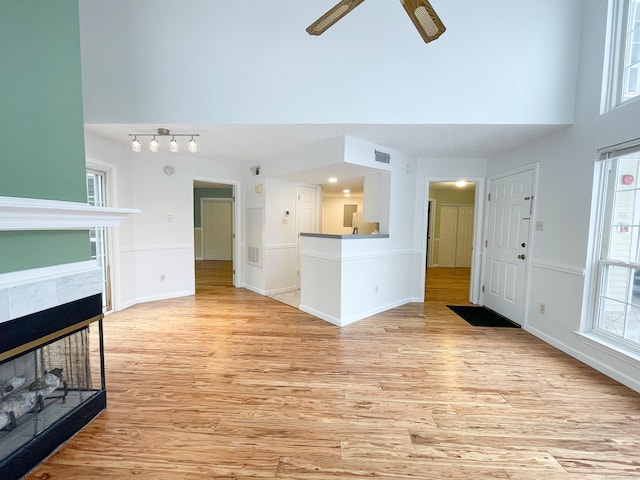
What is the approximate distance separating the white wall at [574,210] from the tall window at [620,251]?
0.11 metres

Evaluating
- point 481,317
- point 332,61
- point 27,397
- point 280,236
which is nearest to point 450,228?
point 481,317

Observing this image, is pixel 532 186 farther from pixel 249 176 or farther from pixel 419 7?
pixel 249 176

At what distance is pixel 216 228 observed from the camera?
28.0 ft

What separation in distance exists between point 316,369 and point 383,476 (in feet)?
3.43

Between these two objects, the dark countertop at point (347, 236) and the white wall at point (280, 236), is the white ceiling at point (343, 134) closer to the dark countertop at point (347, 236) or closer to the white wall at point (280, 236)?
the white wall at point (280, 236)

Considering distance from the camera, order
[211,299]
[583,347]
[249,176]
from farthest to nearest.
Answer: [249,176] < [211,299] < [583,347]

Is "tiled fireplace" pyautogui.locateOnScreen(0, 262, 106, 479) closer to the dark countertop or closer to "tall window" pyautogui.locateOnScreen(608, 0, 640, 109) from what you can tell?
A: the dark countertop

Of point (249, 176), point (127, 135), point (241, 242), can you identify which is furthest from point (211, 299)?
point (127, 135)

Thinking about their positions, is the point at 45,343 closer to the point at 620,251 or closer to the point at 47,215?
the point at 47,215

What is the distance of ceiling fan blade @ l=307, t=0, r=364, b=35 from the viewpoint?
1.65 m

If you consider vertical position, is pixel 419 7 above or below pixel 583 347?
above

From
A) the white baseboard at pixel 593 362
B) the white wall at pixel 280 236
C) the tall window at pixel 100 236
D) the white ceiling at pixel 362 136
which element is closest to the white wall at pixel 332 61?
the white ceiling at pixel 362 136

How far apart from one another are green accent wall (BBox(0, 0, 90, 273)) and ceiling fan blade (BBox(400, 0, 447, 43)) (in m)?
1.97

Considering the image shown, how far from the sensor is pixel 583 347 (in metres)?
2.61
